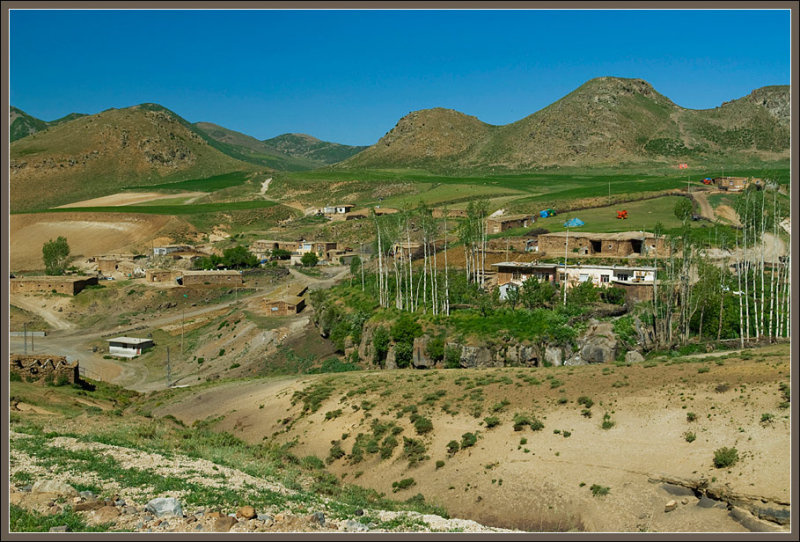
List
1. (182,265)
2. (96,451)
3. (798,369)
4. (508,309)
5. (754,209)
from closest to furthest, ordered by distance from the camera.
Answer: (798,369), (96,451), (754,209), (508,309), (182,265)

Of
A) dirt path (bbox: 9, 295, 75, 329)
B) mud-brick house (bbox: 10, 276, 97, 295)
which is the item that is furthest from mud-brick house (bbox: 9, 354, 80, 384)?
mud-brick house (bbox: 10, 276, 97, 295)

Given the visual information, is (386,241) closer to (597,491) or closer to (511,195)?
(597,491)

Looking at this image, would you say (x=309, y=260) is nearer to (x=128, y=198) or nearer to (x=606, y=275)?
(x=606, y=275)

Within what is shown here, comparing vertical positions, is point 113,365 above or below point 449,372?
below

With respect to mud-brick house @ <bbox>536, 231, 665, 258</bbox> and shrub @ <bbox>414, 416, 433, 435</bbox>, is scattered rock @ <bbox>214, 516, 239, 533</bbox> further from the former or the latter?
mud-brick house @ <bbox>536, 231, 665, 258</bbox>

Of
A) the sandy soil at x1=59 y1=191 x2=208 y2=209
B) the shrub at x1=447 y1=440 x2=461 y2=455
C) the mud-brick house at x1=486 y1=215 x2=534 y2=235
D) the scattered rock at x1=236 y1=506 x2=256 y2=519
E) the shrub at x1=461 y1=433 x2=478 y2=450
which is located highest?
the sandy soil at x1=59 y1=191 x2=208 y2=209

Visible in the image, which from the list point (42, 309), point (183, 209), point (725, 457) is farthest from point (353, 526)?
point (183, 209)

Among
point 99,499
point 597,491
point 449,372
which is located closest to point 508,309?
point 449,372
